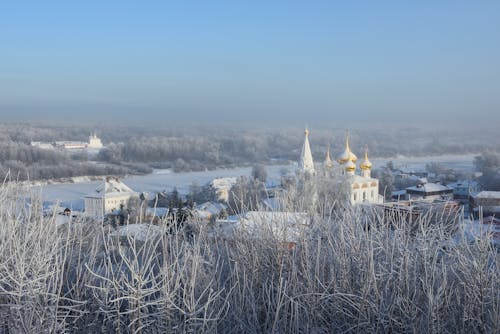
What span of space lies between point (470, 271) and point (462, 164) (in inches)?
1677

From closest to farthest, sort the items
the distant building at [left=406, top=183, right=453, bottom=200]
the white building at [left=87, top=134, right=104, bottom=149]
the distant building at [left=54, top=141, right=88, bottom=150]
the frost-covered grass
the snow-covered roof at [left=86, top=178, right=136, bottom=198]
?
the frost-covered grass → the snow-covered roof at [left=86, top=178, right=136, bottom=198] → the distant building at [left=406, top=183, right=453, bottom=200] → the distant building at [left=54, top=141, right=88, bottom=150] → the white building at [left=87, top=134, right=104, bottom=149]

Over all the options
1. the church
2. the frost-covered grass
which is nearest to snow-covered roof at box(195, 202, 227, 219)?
the church

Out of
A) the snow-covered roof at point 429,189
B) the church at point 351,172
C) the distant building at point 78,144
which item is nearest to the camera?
the church at point 351,172

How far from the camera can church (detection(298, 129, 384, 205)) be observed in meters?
18.4

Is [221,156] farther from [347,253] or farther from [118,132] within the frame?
[347,253]

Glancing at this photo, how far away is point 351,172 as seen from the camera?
64.6 ft

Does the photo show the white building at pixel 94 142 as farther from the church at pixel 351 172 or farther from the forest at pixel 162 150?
the church at pixel 351 172

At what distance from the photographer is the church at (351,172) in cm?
1842

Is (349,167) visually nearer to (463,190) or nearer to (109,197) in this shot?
(463,190)

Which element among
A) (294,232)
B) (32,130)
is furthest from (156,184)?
(294,232)

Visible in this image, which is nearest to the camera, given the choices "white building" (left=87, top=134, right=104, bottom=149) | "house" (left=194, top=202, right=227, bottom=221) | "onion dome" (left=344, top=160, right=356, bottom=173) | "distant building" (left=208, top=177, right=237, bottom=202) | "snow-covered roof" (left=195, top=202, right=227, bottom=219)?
"house" (left=194, top=202, right=227, bottom=221)

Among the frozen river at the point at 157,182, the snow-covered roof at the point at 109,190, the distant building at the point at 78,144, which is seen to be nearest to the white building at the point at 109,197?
the snow-covered roof at the point at 109,190

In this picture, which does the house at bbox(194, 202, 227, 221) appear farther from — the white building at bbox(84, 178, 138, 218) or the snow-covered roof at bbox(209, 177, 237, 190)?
the snow-covered roof at bbox(209, 177, 237, 190)

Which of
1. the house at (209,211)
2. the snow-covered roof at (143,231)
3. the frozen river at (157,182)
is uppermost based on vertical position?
the snow-covered roof at (143,231)
